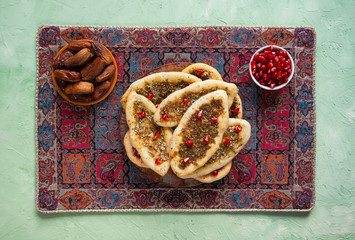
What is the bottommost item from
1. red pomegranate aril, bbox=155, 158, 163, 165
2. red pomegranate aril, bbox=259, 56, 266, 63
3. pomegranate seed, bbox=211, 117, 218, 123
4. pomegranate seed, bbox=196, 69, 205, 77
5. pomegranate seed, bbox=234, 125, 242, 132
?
red pomegranate aril, bbox=155, 158, 163, 165

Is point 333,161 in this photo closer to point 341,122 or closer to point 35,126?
point 341,122

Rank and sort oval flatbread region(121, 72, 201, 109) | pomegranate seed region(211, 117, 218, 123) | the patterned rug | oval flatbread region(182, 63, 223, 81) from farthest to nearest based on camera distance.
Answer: the patterned rug
oval flatbread region(182, 63, 223, 81)
oval flatbread region(121, 72, 201, 109)
pomegranate seed region(211, 117, 218, 123)

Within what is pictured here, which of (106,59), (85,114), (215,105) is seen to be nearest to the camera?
(215,105)

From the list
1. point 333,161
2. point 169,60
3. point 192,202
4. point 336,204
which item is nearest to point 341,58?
point 333,161

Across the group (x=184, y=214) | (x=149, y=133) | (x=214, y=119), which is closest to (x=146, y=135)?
(x=149, y=133)

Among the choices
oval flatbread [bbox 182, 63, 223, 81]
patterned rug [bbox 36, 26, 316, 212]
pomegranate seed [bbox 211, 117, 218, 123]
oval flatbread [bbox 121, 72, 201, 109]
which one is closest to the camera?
pomegranate seed [bbox 211, 117, 218, 123]

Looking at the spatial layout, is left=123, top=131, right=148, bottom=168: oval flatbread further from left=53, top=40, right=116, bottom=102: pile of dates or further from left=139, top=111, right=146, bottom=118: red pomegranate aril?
left=53, top=40, right=116, bottom=102: pile of dates

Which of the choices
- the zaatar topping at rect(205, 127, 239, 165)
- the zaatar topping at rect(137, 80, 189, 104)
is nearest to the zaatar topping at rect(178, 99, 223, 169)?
the zaatar topping at rect(205, 127, 239, 165)

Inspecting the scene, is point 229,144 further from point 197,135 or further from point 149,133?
point 149,133
